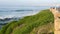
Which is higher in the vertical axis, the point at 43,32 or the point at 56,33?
the point at 56,33

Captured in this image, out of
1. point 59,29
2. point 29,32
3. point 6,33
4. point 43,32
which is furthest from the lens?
point 6,33

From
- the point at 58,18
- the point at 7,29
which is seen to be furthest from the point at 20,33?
the point at 58,18

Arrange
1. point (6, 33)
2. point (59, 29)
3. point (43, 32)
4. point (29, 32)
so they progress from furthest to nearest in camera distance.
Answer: point (6, 33) < point (29, 32) < point (43, 32) < point (59, 29)

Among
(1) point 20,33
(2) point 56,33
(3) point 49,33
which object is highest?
(2) point 56,33

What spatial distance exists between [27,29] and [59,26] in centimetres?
1268

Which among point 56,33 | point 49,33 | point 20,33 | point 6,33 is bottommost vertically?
point 6,33

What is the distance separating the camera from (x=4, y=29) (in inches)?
1141

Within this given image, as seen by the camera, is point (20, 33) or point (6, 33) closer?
point (20, 33)

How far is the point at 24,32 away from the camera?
2084 cm

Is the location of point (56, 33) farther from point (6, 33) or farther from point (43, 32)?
point (6, 33)

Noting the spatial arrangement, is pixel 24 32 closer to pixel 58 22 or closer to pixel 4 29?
pixel 4 29

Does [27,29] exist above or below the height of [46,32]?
below

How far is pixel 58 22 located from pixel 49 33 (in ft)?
24.3

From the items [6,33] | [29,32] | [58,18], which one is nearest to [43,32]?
[29,32]
